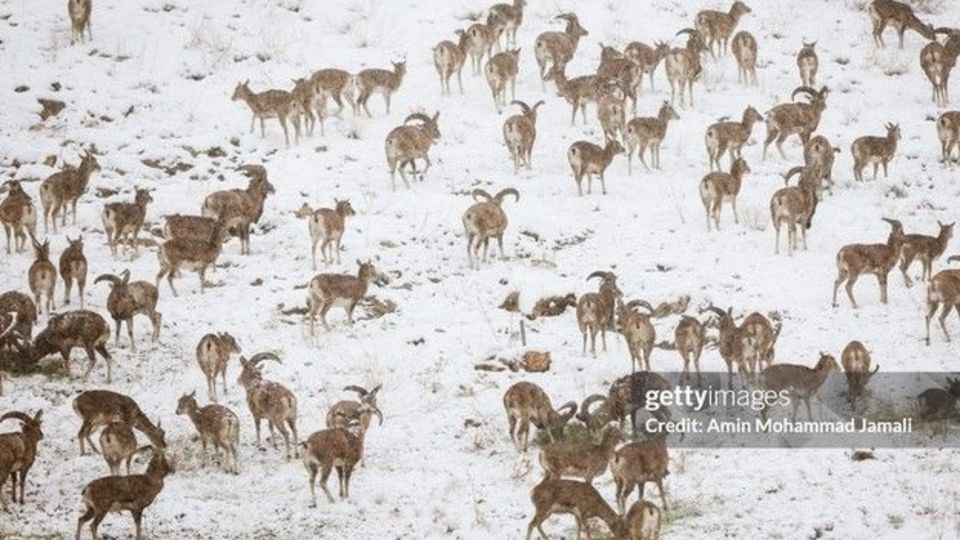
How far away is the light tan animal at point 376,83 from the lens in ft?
90.0

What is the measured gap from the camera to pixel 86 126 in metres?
26.4

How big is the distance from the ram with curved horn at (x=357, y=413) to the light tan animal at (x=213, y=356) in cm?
216

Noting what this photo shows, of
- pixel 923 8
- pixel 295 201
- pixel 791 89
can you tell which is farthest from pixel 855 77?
pixel 295 201

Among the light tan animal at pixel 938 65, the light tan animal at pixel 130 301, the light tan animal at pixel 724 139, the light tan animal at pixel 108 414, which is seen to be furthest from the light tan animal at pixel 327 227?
the light tan animal at pixel 938 65

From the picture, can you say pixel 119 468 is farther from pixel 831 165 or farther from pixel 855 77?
pixel 855 77

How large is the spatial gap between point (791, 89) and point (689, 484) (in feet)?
55.0

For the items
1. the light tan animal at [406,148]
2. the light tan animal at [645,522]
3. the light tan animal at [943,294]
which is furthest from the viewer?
the light tan animal at [406,148]

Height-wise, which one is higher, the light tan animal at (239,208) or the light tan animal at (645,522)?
the light tan animal at (239,208)

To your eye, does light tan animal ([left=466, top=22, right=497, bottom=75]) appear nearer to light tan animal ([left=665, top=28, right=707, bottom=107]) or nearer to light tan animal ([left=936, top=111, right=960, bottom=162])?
light tan animal ([left=665, top=28, right=707, bottom=107])

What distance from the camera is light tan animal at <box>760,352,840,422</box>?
16.1m

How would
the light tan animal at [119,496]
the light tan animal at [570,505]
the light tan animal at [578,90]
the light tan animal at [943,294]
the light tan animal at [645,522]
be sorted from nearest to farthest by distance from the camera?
the light tan animal at [645,522], the light tan animal at [119,496], the light tan animal at [570,505], the light tan animal at [943,294], the light tan animal at [578,90]

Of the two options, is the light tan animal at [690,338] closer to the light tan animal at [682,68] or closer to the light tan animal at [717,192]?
the light tan animal at [717,192]

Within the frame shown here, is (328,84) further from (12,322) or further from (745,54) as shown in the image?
(12,322)

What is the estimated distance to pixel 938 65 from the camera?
89.2 feet
